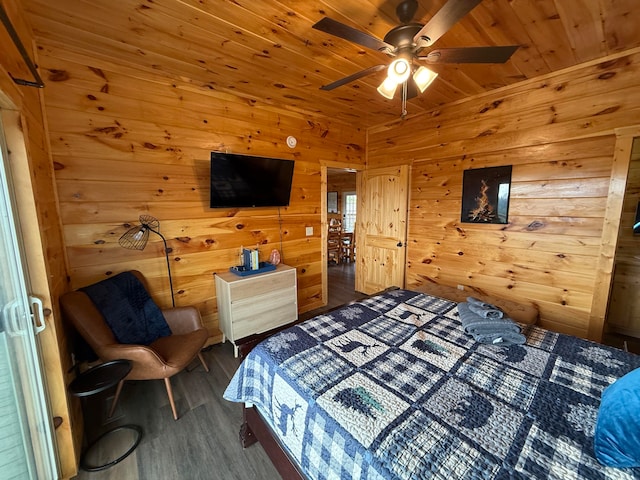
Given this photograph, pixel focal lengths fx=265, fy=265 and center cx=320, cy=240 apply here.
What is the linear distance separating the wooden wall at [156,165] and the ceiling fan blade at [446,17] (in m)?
2.02

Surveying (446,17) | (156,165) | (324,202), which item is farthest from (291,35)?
(324,202)

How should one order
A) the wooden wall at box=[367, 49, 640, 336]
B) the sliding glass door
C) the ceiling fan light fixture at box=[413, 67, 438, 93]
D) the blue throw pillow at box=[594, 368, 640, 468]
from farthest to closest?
the wooden wall at box=[367, 49, 640, 336] < the ceiling fan light fixture at box=[413, 67, 438, 93] < the sliding glass door < the blue throw pillow at box=[594, 368, 640, 468]

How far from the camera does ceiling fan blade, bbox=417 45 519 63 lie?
137cm

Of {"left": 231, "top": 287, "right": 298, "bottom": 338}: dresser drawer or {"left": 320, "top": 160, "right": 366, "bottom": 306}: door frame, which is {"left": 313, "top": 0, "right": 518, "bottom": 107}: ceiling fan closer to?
{"left": 320, "top": 160, "right": 366, "bottom": 306}: door frame

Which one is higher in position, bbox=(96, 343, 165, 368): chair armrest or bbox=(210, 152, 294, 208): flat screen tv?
bbox=(210, 152, 294, 208): flat screen tv

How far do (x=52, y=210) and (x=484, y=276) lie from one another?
3892 mm

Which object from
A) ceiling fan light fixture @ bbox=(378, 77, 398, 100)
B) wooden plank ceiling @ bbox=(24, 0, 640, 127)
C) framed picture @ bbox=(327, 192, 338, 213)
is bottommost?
framed picture @ bbox=(327, 192, 338, 213)

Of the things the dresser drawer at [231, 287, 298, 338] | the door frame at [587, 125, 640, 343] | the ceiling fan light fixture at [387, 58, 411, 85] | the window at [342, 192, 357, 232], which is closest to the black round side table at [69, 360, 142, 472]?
the dresser drawer at [231, 287, 298, 338]

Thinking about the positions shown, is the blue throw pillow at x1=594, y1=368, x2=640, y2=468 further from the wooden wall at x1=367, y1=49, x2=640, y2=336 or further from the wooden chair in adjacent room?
the wooden chair in adjacent room

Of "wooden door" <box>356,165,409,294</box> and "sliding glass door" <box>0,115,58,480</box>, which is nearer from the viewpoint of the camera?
"sliding glass door" <box>0,115,58,480</box>

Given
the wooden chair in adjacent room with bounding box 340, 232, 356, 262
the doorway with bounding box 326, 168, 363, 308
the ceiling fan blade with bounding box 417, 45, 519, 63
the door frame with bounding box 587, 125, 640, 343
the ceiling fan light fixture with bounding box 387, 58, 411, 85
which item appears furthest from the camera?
the wooden chair in adjacent room with bounding box 340, 232, 356, 262

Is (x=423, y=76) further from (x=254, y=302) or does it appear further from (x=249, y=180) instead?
(x=254, y=302)

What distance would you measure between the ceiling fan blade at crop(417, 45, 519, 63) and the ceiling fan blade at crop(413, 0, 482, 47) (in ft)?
0.43

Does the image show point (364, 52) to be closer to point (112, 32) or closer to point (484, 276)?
point (112, 32)
